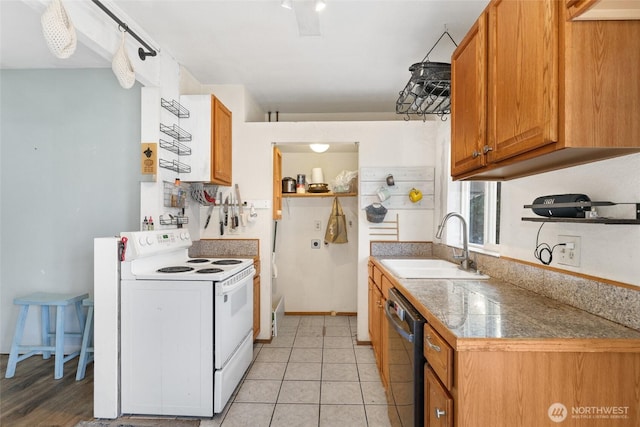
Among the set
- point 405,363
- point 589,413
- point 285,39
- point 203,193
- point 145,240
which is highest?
point 285,39

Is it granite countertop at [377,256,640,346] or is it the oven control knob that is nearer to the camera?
granite countertop at [377,256,640,346]

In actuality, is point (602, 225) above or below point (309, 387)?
above

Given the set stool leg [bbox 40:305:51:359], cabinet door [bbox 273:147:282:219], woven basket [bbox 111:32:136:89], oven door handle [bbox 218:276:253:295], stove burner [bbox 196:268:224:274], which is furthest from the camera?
cabinet door [bbox 273:147:282:219]

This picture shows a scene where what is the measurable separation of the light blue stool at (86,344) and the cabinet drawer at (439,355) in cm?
261

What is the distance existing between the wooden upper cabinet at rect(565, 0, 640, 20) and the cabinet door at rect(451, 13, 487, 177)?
47 cm

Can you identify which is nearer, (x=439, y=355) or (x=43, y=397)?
(x=439, y=355)

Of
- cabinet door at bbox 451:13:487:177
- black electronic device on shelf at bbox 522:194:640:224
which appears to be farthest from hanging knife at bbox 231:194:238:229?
black electronic device on shelf at bbox 522:194:640:224

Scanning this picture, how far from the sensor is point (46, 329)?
8.58 feet

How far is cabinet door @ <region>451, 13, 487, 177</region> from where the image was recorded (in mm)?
1378

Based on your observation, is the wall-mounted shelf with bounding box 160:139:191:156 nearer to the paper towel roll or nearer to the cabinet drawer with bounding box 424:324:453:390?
the paper towel roll

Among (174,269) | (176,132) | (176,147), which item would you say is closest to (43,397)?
(174,269)

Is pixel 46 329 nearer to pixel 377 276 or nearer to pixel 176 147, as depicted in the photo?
pixel 176 147

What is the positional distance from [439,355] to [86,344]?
2697 mm

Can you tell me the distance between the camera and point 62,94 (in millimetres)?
2730
